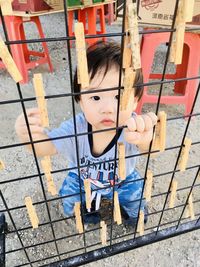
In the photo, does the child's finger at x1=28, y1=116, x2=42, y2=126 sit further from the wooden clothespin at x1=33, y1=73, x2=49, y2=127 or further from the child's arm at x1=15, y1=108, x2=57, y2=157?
the wooden clothespin at x1=33, y1=73, x2=49, y2=127

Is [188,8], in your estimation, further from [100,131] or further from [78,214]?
[78,214]

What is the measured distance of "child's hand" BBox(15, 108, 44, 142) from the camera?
56 centimetres

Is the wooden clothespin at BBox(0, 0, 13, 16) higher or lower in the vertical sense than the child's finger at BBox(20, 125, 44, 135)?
higher

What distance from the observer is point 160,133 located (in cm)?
56

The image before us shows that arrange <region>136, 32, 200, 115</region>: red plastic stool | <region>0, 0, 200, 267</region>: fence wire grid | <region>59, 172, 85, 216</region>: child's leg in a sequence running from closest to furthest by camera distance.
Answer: <region>0, 0, 200, 267</region>: fence wire grid → <region>59, 172, 85, 216</region>: child's leg → <region>136, 32, 200, 115</region>: red plastic stool

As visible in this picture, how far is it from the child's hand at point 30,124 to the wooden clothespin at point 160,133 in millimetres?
226

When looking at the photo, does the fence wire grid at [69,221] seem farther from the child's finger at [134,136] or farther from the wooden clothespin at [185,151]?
the child's finger at [134,136]

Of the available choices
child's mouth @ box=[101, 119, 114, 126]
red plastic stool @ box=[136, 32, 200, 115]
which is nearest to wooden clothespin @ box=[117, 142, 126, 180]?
child's mouth @ box=[101, 119, 114, 126]

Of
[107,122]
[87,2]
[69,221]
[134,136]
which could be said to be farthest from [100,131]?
[87,2]

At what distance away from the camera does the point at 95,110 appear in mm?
692

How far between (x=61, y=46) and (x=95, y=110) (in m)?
2.03

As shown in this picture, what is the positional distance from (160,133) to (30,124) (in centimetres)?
25

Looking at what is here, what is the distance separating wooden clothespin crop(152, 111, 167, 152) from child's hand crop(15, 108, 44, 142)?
23 centimetres

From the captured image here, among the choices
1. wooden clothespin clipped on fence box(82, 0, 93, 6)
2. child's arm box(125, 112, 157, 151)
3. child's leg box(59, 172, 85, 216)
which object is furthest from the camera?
wooden clothespin clipped on fence box(82, 0, 93, 6)
